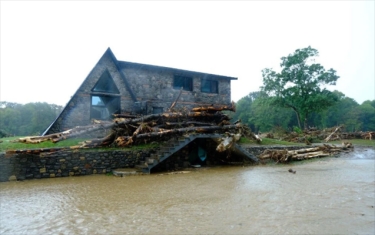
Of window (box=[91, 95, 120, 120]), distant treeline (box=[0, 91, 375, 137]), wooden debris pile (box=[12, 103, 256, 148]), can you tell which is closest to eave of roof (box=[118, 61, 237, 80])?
window (box=[91, 95, 120, 120])

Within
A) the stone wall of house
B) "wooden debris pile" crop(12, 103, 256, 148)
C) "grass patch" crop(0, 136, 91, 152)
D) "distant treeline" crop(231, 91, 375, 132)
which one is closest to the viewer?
"grass patch" crop(0, 136, 91, 152)

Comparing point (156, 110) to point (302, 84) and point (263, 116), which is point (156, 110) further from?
point (263, 116)

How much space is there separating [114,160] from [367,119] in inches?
2861

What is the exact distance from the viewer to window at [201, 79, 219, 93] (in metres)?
24.4

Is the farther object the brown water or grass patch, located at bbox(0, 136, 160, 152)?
grass patch, located at bbox(0, 136, 160, 152)

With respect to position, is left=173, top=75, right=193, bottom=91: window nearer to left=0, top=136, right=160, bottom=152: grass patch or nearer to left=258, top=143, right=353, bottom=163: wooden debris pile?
left=0, top=136, right=160, bottom=152: grass patch

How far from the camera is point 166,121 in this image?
17969mm

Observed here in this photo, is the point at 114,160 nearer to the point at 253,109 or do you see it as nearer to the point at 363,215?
the point at 363,215

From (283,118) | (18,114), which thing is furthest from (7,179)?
(283,118)

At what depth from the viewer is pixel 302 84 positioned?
1372 inches

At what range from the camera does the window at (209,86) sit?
80.1ft

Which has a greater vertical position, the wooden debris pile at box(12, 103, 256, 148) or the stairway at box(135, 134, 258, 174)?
the wooden debris pile at box(12, 103, 256, 148)

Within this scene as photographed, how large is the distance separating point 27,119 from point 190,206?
128 feet

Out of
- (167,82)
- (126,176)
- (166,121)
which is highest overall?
(167,82)
